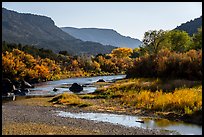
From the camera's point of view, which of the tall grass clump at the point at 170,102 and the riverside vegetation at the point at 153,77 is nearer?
the tall grass clump at the point at 170,102

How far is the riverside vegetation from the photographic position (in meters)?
34.7

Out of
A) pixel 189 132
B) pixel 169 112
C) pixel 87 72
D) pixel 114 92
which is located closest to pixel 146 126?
pixel 189 132

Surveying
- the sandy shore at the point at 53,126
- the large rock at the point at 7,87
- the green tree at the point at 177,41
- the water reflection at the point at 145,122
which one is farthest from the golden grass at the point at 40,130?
the green tree at the point at 177,41

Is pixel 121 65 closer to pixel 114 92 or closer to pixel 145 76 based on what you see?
pixel 145 76

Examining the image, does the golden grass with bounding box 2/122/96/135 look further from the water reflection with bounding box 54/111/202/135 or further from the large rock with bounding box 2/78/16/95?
the large rock with bounding box 2/78/16/95

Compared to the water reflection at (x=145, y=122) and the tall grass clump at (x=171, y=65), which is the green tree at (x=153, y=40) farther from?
the water reflection at (x=145, y=122)

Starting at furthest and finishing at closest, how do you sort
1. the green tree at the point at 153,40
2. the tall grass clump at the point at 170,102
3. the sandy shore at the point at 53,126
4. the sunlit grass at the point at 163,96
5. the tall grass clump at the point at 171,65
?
the green tree at the point at 153,40
the tall grass clump at the point at 171,65
the sunlit grass at the point at 163,96
the tall grass clump at the point at 170,102
the sandy shore at the point at 53,126

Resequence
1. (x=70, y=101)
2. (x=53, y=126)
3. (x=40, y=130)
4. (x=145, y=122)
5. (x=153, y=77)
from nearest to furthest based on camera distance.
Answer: (x=40, y=130)
(x=53, y=126)
(x=145, y=122)
(x=70, y=101)
(x=153, y=77)

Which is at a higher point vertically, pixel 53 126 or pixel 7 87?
pixel 7 87

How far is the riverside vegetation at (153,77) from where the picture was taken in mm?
34688

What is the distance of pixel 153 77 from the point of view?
57625 mm

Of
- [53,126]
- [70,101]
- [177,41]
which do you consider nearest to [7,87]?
[70,101]

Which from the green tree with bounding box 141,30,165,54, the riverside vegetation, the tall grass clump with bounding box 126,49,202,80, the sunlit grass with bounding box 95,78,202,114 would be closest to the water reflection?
the riverside vegetation

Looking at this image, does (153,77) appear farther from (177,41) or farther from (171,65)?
(177,41)
